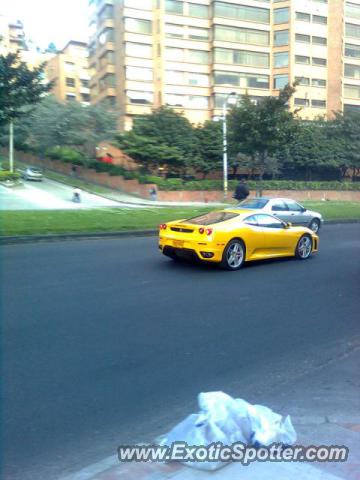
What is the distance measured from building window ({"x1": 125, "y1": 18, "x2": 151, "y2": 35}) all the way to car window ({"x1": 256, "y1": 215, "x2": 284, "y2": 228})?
54.5 meters

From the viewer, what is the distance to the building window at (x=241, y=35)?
2485 inches

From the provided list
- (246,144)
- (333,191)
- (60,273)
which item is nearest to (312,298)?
(60,273)

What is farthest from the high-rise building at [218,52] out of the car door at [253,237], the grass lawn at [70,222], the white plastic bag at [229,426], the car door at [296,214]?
the white plastic bag at [229,426]

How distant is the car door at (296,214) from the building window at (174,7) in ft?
165

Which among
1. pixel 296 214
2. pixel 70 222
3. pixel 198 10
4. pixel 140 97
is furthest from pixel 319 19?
pixel 70 222

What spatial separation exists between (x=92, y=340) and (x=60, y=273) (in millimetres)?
4205

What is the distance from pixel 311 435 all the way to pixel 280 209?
44.7 ft

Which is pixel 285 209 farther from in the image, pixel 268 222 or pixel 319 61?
pixel 319 61

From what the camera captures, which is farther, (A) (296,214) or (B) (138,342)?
(A) (296,214)

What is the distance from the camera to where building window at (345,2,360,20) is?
67.6 metres

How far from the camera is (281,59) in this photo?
66.2m

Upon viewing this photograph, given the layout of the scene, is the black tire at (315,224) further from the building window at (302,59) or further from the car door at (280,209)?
the building window at (302,59)

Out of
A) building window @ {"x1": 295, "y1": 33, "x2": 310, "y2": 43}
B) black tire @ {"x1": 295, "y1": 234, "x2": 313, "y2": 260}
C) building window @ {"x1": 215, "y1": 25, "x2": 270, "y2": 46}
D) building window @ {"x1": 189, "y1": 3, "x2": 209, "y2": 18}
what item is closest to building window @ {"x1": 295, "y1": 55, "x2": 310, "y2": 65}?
building window @ {"x1": 295, "y1": 33, "x2": 310, "y2": 43}

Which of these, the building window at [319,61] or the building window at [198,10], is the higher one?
the building window at [198,10]
